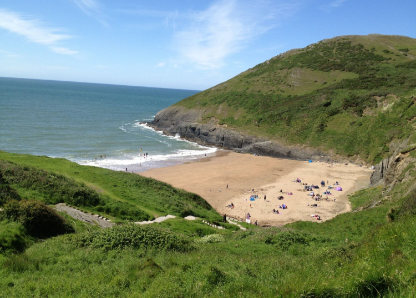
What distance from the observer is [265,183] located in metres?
42.9

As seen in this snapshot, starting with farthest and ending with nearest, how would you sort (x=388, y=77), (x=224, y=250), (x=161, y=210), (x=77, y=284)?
1. (x=388, y=77)
2. (x=161, y=210)
3. (x=224, y=250)
4. (x=77, y=284)

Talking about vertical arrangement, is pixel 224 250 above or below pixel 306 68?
below

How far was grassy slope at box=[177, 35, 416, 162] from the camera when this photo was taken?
56.1 meters

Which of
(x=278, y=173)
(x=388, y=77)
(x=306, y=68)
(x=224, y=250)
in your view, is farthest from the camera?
(x=306, y=68)

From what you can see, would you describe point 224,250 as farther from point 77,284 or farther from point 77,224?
point 77,224

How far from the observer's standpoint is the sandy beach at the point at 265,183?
3153 centimetres

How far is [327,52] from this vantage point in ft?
328

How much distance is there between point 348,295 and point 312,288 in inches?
22.6

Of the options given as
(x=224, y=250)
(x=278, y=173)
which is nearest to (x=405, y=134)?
(x=278, y=173)

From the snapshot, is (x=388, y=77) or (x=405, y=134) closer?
(x=405, y=134)

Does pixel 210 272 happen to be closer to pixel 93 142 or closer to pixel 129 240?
pixel 129 240

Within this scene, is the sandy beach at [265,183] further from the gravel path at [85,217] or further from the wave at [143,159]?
the gravel path at [85,217]

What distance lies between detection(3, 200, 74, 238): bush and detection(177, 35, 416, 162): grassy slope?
5309cm

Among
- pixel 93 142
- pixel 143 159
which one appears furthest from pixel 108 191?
pixel 93 142
